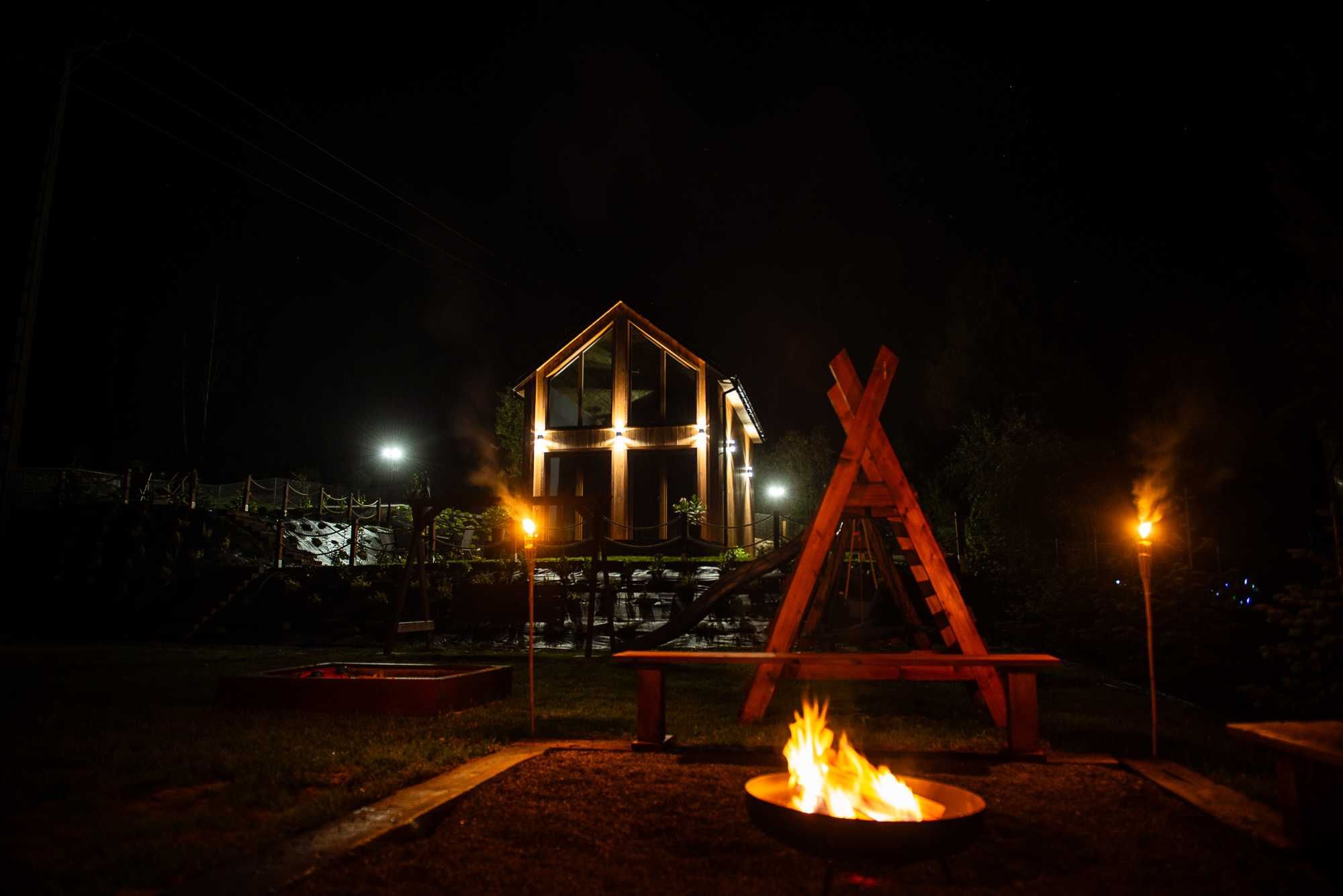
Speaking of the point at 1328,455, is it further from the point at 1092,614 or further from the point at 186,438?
the point at 186,438

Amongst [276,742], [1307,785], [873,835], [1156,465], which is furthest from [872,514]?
[1156,465]

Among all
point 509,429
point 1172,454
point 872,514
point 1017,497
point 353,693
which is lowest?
point 353,693

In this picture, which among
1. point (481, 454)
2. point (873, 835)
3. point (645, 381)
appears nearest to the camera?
point (873, 835)

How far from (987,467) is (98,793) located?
1106 inches

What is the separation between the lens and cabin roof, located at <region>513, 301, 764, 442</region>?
80.3ft

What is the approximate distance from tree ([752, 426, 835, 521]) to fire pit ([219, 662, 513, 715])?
134 feet

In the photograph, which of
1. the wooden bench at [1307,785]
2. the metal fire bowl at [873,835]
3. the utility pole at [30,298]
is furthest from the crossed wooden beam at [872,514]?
the utility pole at [30,298]

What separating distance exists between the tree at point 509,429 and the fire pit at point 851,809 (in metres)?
30.0

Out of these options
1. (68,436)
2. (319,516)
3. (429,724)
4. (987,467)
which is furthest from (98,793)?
(68,436)

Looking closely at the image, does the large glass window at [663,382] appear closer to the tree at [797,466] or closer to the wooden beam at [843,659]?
the wooden beam at [843,659]

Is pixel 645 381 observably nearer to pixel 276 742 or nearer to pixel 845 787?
pixel 276 742

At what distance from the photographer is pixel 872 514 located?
7203 millimetres

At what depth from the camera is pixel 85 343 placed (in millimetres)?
32750

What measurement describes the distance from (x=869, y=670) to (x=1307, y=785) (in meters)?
2.81
